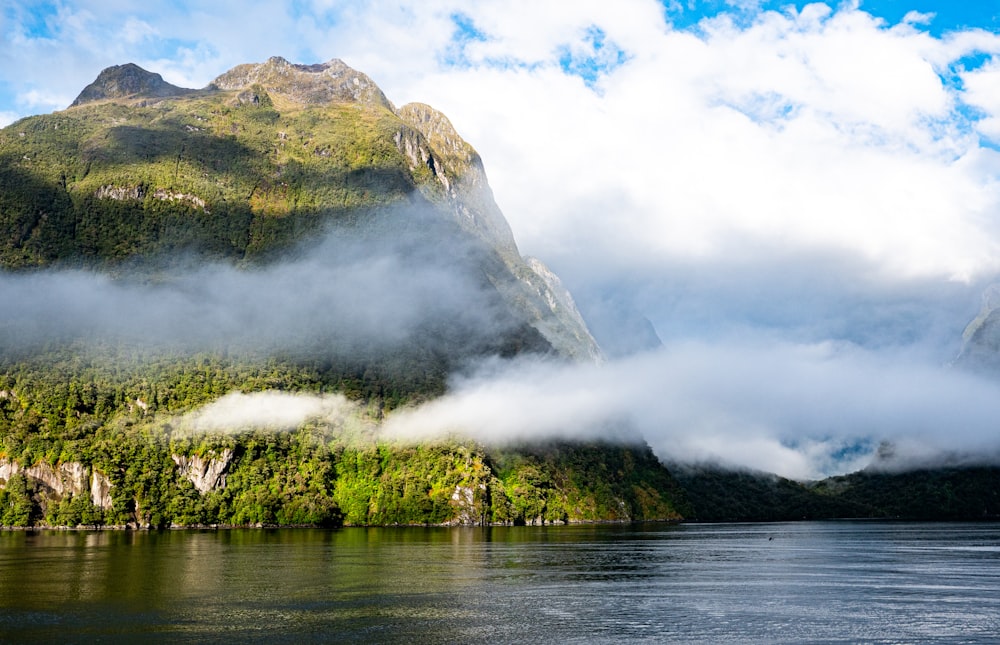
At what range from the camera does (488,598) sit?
105250mm

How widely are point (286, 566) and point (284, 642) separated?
2765 inches

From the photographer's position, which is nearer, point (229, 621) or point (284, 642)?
point (284, 642)

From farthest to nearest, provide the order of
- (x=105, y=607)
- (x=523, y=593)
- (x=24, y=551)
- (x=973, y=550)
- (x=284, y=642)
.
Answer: (x=973, y=550) → (x=24, y=551) → (x=523, y=593) → (x=105, y=607) → (x=284, y=642)

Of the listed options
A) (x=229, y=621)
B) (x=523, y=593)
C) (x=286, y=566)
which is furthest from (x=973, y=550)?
(x=229, y=621)

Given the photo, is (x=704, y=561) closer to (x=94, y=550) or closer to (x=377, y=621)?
(x=377, y=621)

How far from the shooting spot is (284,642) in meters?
76.1

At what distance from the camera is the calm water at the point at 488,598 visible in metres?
81.1

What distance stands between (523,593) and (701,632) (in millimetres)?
32608

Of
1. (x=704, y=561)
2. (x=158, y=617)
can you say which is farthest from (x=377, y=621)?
(x=704, y=561)

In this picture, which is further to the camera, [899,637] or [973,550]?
[973,550]

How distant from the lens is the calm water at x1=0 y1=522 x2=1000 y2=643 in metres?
81.1

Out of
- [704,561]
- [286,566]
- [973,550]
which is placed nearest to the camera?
[286,566]

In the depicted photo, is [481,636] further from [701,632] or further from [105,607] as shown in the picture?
Result: [105,607]

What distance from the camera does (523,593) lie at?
4338 inches
